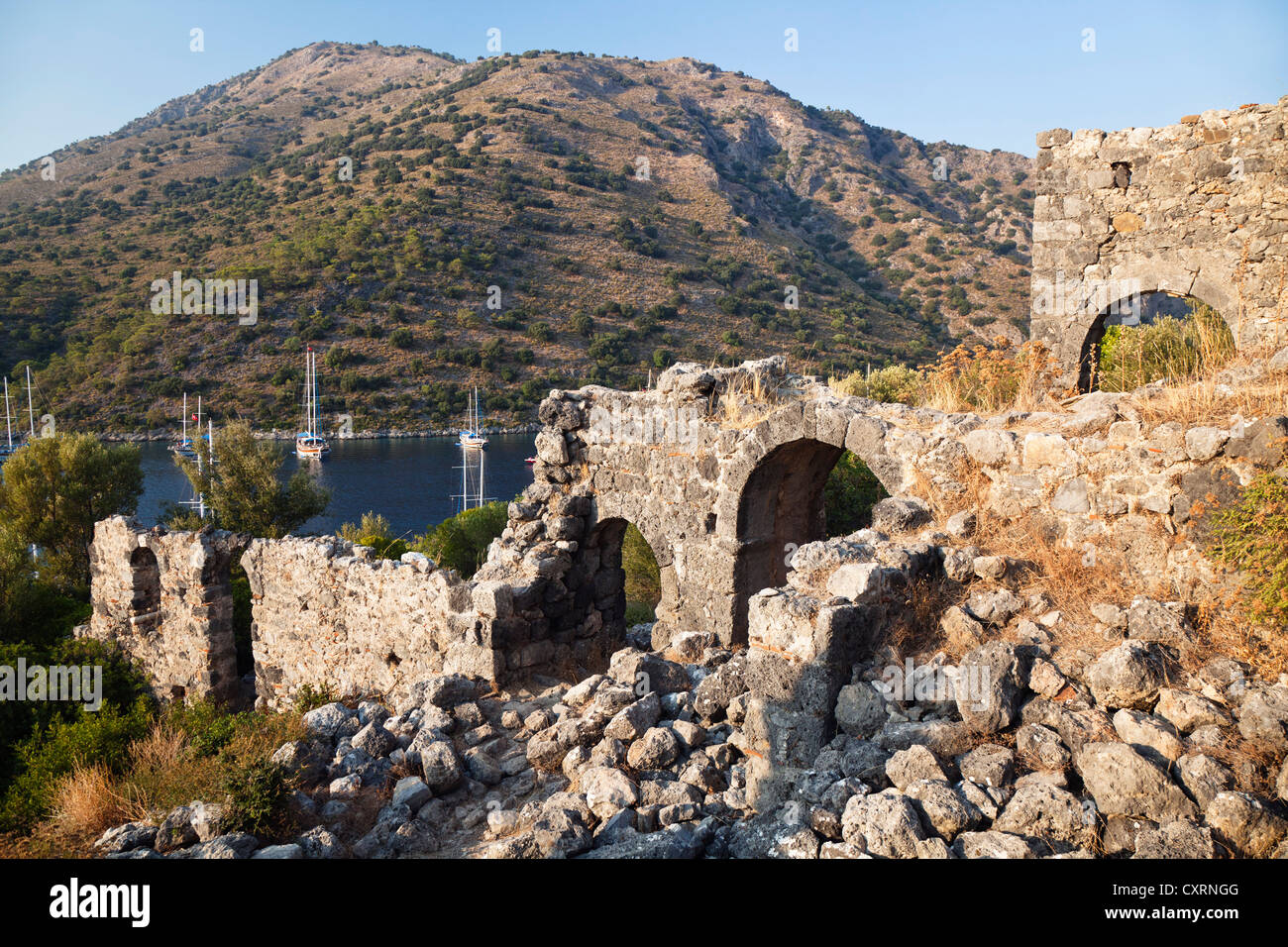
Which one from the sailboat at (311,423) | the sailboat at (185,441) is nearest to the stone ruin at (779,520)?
the sailboat at (185,441)

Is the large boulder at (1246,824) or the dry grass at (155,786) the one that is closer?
the large boulder at (1246,824)

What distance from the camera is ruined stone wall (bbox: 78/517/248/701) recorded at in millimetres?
11195

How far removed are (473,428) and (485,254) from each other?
13.8 meters

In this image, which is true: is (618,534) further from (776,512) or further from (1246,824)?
(1246,824)

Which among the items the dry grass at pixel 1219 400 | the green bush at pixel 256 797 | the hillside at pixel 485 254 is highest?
the hillside at pixel 485 254

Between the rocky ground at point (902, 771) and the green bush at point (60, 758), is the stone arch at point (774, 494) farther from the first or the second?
the green bush at point (60, 758)

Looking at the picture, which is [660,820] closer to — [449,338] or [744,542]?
[744,542]

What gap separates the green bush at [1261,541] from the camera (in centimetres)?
393

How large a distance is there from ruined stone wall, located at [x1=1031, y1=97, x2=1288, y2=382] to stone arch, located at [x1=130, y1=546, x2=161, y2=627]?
1321 centimetres

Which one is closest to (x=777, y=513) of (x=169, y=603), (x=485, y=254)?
(x=169, y=603)

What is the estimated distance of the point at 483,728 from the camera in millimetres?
6254

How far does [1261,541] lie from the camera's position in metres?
4.08

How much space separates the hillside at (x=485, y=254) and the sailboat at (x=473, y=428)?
3.52 feet

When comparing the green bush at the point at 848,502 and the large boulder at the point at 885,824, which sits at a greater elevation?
the green bush at the point at 848,502
